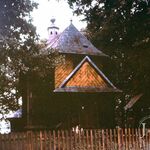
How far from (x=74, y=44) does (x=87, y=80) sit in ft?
20.5

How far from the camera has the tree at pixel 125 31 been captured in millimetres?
27375

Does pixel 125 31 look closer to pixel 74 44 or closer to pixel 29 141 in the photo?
pixel 74 44

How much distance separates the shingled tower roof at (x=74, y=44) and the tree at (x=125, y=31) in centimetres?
133

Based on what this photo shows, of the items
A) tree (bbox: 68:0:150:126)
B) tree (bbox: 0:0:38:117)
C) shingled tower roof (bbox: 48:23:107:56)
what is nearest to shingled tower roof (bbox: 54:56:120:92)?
tree (bbox: 68:0:150:126)

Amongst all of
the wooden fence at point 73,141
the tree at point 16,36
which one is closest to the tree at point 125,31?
the tree at point 16,36

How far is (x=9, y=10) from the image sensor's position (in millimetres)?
18453

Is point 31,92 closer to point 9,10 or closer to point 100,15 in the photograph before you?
point 100,15

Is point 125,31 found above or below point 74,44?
above

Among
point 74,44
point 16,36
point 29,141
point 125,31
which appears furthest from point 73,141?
point 74,44

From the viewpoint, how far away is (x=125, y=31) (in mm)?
29328

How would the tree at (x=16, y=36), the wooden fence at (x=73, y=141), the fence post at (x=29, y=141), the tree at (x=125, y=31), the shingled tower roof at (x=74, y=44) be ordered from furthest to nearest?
the shingled tower roof at (x=74, y=44)
the tree at (x=125, y=31)
the tree at (x=16, y=36)
the fence post at (x=29, y=141)
the wooden fence at (x=73, y=141)

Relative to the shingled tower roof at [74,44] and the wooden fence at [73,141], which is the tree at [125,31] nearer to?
the shingled tower roof at [74,44]

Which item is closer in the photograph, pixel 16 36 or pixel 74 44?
pixel 16 36

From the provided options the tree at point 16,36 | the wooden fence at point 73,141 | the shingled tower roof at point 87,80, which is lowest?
the wooden fence at point 73,141
